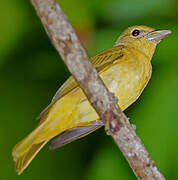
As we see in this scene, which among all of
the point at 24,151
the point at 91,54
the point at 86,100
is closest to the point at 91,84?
the point at 86,100

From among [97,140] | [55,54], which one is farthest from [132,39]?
[97,140]

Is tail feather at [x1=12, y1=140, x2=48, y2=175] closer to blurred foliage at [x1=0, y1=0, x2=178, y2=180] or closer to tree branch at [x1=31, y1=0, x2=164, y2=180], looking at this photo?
blurred foliage at [x1=0, y1=0, x2=178, y2=180]

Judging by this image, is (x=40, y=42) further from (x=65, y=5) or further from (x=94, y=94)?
(x=94, y=94)

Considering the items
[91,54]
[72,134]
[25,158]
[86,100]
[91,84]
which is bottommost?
[72,134]

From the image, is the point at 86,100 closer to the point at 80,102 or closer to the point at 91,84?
the point at 80,102

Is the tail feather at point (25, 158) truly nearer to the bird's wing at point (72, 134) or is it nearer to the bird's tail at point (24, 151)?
the bird's tail at point (24, 151)

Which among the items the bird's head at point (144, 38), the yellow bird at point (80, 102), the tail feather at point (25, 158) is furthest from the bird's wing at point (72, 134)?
the bird's head at point (144, 38)
